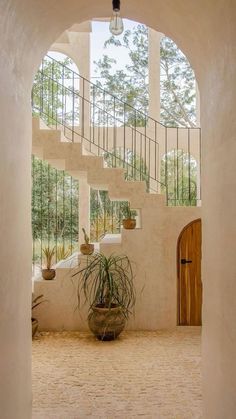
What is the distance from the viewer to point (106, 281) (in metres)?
4.55

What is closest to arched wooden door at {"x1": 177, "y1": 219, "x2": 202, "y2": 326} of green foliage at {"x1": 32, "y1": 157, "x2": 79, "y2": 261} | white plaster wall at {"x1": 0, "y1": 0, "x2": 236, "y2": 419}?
white plaster wall at {"x1": 0, "y1": 0, "x2": 236, "y2": 419}

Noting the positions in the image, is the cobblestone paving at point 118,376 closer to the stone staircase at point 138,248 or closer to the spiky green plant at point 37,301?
the stone staircase at point 138,248

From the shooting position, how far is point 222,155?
5.98 feet

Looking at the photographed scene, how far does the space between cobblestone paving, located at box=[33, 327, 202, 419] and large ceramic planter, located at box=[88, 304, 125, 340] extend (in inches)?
4.5

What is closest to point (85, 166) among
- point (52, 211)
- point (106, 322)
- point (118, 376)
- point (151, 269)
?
point (151, 269)

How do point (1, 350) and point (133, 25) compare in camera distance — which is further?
point (133, 25)

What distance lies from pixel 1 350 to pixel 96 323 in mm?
2937

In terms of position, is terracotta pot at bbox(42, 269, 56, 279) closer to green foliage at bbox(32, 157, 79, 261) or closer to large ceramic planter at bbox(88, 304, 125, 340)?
large ceramic planter at bbox(88, 304, 125, 340)

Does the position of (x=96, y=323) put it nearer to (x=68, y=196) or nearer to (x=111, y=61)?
(x=68, y=196)

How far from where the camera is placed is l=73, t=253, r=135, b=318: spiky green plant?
15.0ft

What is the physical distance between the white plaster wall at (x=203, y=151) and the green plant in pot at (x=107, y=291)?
2.21 metres

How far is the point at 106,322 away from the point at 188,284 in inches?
53.9

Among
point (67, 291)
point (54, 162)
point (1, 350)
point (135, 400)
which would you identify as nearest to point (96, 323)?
point (67, 291)

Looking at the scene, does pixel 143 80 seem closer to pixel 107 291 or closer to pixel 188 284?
pixel 188 284
